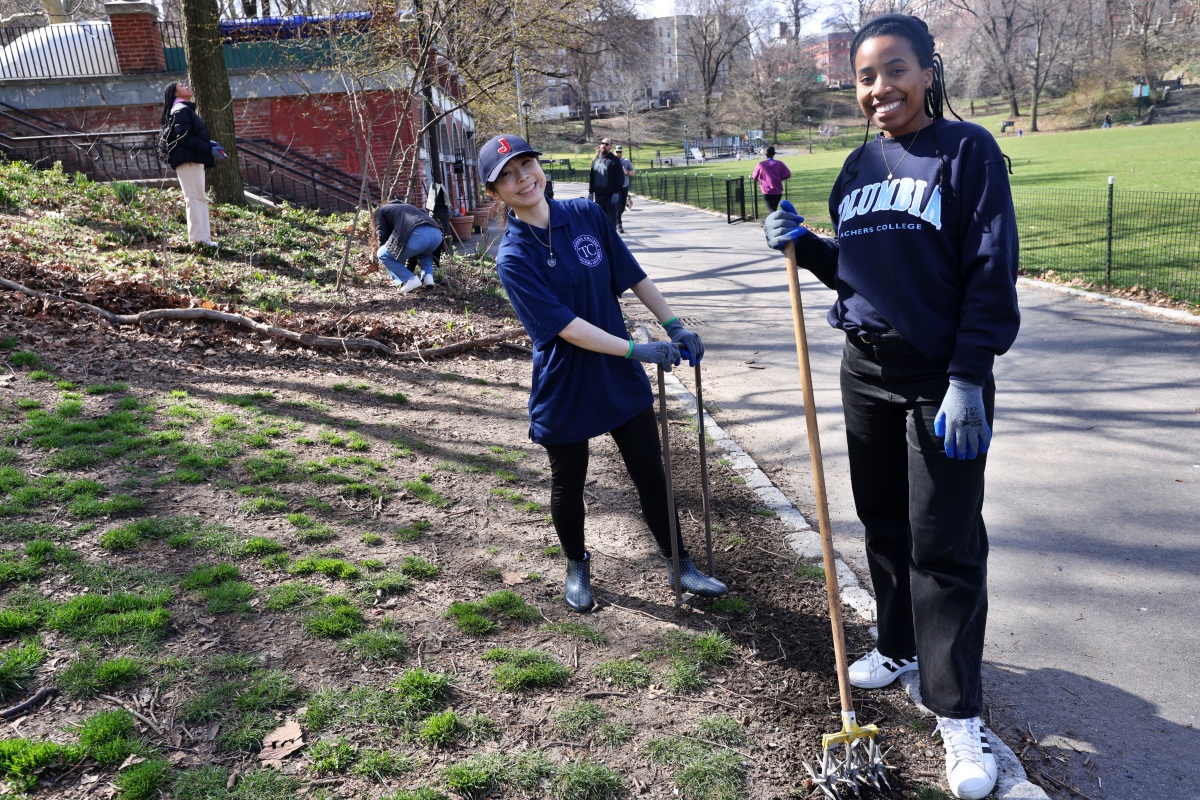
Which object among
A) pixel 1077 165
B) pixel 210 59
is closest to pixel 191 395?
pixel 210 59

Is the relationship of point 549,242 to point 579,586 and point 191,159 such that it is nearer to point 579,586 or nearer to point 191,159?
point 579,586

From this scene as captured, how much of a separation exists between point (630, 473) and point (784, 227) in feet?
4.26

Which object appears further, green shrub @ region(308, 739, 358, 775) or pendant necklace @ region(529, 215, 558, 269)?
pendant necklace @ region(529, 215, 558, 269)

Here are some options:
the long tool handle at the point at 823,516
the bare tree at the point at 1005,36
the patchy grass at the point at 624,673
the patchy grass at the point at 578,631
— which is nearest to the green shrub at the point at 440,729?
the patchy grass at the point at 624,673

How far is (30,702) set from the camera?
312cm

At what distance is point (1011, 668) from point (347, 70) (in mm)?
10505

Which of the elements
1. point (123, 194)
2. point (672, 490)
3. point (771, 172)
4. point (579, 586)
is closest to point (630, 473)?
point (672, 490)

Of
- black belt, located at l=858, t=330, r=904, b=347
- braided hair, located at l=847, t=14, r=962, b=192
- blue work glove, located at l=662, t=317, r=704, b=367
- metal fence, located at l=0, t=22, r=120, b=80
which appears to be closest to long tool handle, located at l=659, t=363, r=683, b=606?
blue work glove, located at l=662, t=317, r=704, b=367

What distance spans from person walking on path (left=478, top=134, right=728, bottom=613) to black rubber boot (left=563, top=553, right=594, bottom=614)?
0.16 m

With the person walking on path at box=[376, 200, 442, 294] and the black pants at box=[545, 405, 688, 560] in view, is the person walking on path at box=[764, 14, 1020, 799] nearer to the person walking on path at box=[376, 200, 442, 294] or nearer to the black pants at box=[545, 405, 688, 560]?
the black pants at box=[545, 405, 688, 560]

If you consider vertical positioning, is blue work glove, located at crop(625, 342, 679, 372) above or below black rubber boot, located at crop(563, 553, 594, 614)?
above

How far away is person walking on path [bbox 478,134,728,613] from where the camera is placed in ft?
11.3

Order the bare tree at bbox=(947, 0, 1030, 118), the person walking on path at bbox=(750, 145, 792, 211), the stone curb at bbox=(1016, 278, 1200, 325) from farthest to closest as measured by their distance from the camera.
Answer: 1. the bare tree at bbox=(947, 0, 1030, 118)
2. the person walking on path at bbox=(750, 145, 792, 211)
3. the stone curb at bbox=(1016, 278, 1200, 325)

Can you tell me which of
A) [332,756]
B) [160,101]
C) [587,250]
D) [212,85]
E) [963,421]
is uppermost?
[160,101]
